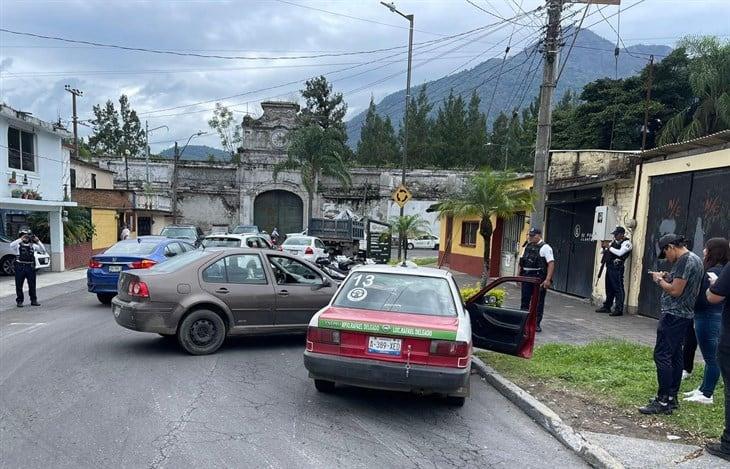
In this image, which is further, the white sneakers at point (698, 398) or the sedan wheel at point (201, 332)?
the sedan wheel at point (201, 332)

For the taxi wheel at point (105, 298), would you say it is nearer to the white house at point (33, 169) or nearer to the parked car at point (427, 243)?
the white house at point (33, 169)

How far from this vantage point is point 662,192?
34.1ft

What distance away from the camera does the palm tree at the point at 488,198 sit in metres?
12.8

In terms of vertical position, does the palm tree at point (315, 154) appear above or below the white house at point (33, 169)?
above

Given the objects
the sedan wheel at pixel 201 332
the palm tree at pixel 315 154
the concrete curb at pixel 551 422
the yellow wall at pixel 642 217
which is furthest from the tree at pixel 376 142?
the concrete curb at pixel 551 422

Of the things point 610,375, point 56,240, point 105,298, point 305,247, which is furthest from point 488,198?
point 56,240

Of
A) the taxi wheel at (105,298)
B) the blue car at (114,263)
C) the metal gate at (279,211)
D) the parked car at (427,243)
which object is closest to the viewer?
the blue car at (114,263)

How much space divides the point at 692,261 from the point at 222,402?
4820mm

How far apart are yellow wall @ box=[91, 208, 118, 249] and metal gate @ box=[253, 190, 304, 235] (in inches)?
628

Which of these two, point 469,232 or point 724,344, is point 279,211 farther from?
point 724,344

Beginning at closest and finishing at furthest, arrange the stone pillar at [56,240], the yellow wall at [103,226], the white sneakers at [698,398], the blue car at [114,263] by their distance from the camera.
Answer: the white sneakers at [698,398] < the blue car at [114,263] < the stone pillar at [56,240] < the yellow wall at [103,226]

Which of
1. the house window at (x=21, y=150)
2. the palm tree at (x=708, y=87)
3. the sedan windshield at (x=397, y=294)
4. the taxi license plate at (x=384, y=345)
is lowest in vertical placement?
the taxi license plate at (x=384, y=345)

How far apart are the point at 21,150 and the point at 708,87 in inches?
1159

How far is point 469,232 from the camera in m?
20.6
